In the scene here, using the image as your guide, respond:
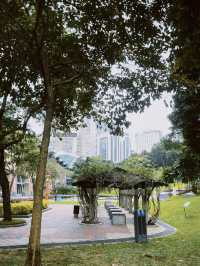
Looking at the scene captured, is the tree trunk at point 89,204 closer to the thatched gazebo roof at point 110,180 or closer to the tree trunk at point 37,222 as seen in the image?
the thatched gazebo roof at point 110,180

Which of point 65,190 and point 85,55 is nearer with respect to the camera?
point 85,55

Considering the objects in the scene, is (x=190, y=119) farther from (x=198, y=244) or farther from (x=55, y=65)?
(x=55, y=65)

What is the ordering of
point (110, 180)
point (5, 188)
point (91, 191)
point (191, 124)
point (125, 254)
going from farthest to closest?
point (91, 191) < point (110, 180) < point (5, 188) < point (191, 124) < point (125, 254)

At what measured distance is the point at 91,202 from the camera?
23125 mm

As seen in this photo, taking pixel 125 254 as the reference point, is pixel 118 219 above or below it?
below

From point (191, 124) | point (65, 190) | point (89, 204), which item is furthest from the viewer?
point (65, 190)

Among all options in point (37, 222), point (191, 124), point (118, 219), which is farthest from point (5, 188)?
point (37, 222)

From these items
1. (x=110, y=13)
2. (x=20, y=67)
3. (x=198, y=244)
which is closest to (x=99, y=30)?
(x=110, y=13)

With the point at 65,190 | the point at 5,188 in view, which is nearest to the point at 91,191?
the point at 5,188

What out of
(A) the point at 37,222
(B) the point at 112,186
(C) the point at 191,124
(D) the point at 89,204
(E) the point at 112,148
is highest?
(E) the point at 112,148

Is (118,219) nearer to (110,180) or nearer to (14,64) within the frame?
(110,180)

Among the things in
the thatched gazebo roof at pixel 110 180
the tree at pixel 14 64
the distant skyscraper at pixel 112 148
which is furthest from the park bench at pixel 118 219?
the distant skyscraper at pixel 112 148

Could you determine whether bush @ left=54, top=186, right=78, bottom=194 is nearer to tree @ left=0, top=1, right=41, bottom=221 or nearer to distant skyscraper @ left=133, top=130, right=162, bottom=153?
tree @ left=0, top=1, right=41, bottom=221

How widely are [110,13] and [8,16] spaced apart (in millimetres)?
2649
